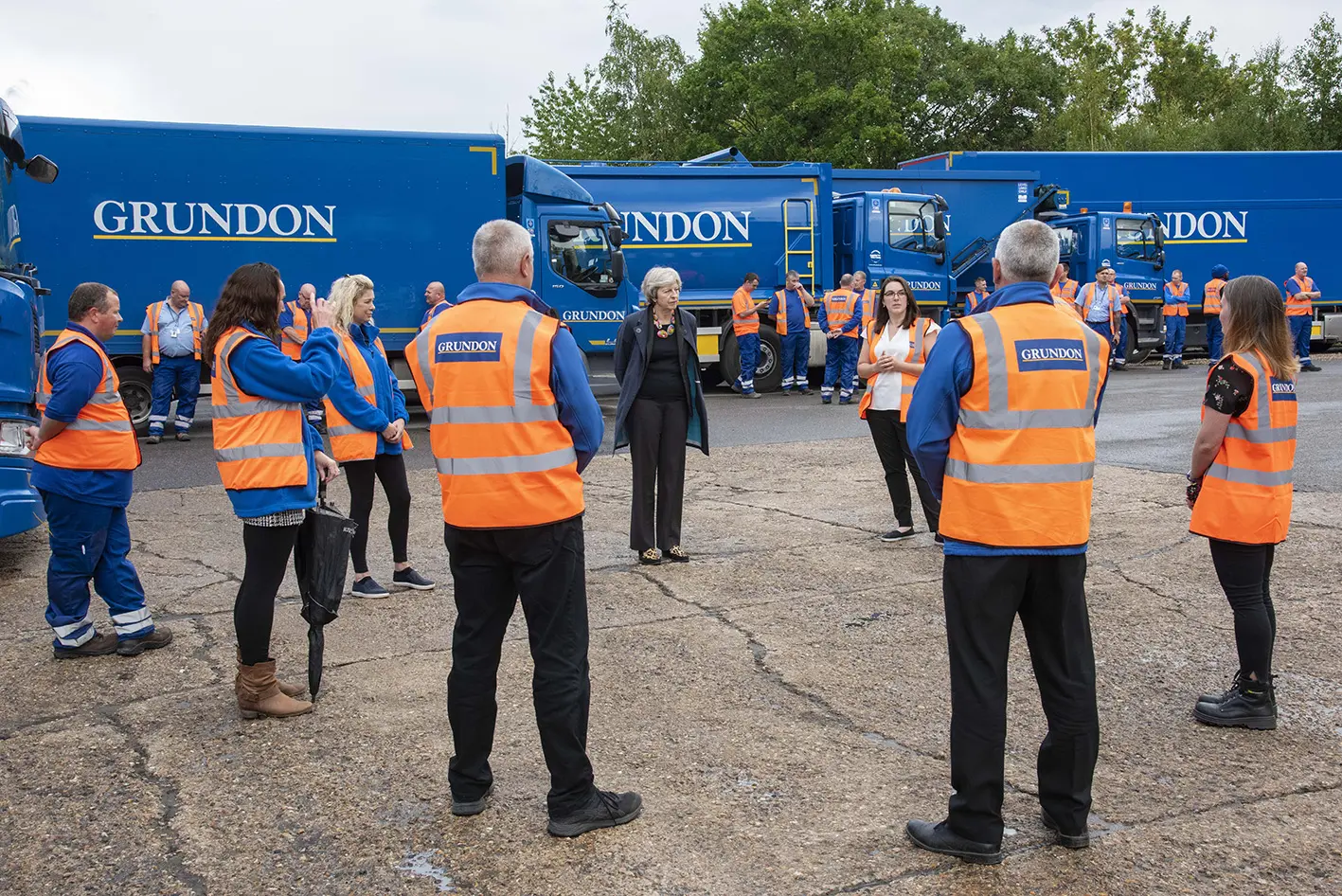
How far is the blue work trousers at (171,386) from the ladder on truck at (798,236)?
953cm

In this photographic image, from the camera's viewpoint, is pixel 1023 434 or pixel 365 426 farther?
pixel 365 426

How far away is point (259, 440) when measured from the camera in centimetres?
449

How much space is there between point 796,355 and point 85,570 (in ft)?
47.5

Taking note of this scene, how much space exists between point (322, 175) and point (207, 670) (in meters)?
10.3

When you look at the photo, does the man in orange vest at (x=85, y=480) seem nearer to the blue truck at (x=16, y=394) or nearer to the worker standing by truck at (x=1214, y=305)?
the blue truck at (x=16, y=394)

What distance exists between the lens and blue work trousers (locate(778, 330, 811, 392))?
61.6 feet

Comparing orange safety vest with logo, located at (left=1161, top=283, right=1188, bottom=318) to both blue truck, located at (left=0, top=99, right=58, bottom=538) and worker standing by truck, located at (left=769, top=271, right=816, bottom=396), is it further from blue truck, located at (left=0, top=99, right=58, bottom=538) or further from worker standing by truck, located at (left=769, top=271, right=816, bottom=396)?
blue truck, located at (left=0, top=99, right=58, bottom=538)

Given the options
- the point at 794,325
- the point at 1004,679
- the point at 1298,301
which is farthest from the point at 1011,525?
the point at 1298,301

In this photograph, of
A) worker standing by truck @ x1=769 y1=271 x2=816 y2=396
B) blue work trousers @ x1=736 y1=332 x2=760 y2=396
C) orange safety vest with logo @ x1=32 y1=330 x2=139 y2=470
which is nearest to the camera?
orange safety vest with logo @ x1=32 y1=330 x2=139 y2=470

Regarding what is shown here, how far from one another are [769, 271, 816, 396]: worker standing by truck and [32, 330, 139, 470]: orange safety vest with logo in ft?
46.1

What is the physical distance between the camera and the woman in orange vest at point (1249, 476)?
14.0 ft

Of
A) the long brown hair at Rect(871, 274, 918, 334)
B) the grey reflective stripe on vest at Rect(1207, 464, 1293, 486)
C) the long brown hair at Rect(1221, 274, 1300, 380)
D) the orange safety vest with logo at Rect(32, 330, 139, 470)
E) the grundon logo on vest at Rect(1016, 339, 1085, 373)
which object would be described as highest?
the long brown hair at Rect(871, 274, 918, 334)

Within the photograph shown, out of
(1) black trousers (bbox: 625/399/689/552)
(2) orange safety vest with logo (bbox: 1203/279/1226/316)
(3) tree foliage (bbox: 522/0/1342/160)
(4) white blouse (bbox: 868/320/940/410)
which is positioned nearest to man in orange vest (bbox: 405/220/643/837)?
(1) black trousers (bbox: 625/399/689/552)

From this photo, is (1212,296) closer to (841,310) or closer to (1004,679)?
(841,310)
